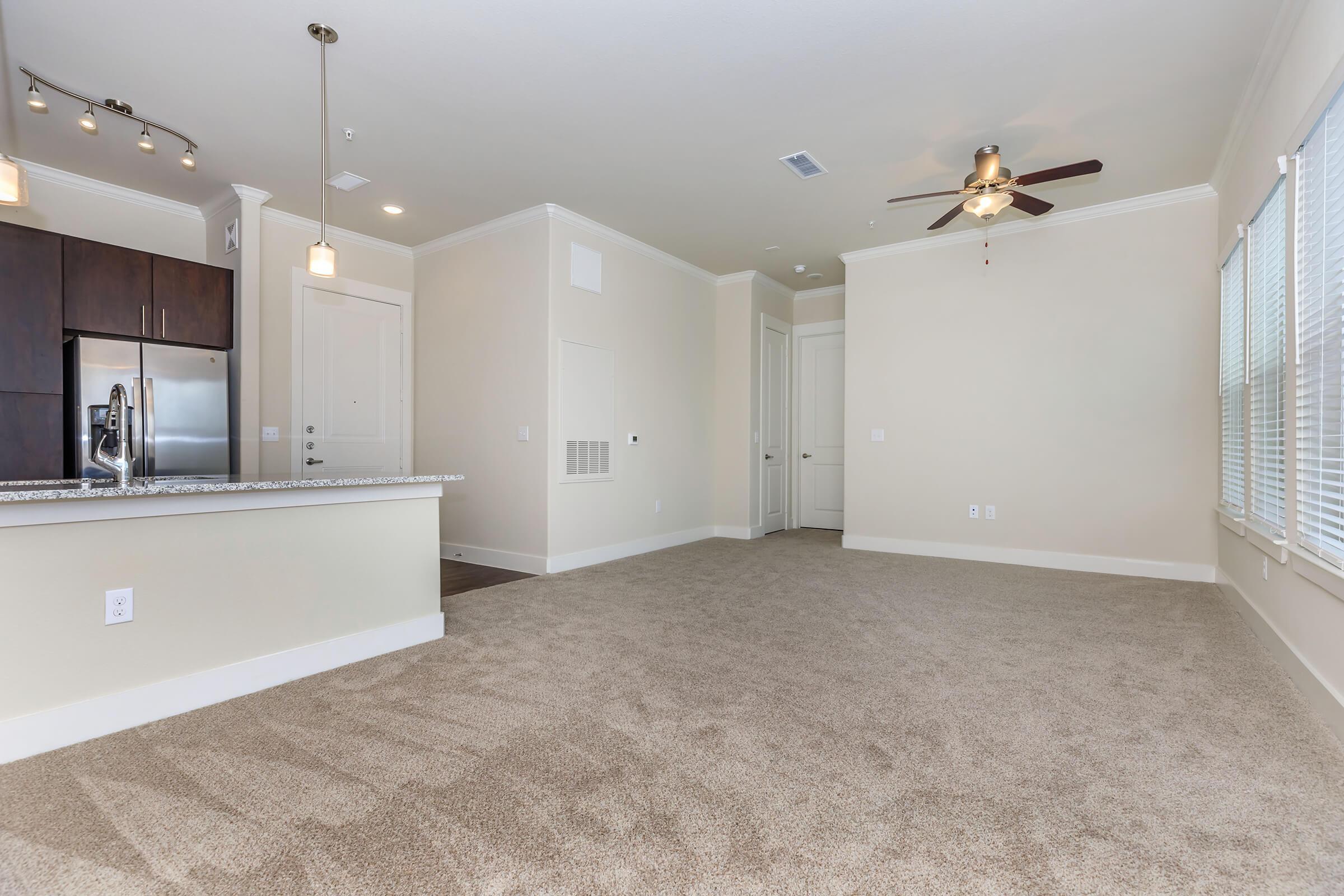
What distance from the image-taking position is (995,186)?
153 inches

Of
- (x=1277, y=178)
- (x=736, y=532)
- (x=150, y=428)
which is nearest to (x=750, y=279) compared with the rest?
(x=736, y=532)

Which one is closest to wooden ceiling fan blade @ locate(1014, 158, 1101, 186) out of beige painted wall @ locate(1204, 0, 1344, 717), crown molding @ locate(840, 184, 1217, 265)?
beige painted wall @ locate(1204, 0, 1344, 717)

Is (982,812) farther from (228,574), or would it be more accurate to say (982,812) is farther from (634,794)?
(228,574)

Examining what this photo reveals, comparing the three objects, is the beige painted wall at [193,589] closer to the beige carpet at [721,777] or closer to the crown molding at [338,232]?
the beige carpet at [721,777]

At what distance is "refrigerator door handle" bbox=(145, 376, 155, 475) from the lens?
418cm

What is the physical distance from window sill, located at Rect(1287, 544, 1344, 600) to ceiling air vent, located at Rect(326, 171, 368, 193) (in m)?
5.54

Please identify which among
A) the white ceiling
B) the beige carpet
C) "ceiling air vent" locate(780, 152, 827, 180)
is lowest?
the beige carpet

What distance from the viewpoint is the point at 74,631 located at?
220cm

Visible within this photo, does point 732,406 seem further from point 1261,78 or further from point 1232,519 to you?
point 1261,78

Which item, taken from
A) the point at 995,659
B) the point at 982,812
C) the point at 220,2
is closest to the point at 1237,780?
the point at 982,812

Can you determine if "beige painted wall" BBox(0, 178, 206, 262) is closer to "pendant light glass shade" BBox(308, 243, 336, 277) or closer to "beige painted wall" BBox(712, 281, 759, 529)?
"pendant light glass shade" BBox(308, 243, 336, 277)

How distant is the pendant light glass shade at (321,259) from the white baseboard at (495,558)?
2497mm

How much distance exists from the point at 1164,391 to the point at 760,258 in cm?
357

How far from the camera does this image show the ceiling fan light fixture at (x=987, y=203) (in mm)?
3949
